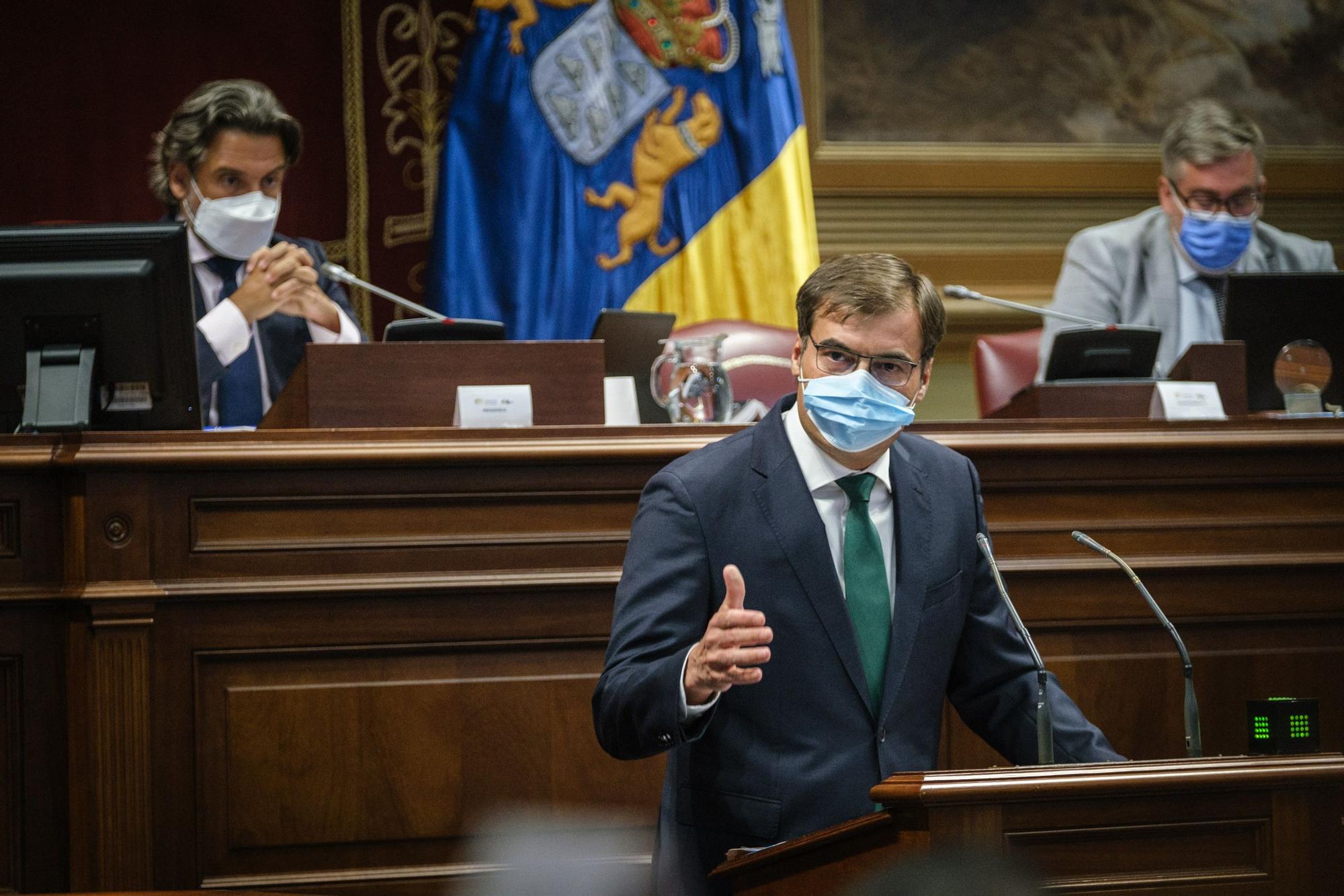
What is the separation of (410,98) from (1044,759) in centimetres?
373

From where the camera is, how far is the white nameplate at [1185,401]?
288cm

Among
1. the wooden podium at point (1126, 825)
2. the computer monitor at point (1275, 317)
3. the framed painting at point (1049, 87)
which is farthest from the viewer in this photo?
the framed painting at point (1049, 87)

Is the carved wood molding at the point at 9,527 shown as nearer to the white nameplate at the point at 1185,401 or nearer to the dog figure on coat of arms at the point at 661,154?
the white nameplate at the point at 1185,401

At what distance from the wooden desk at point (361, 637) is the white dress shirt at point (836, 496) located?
57 centimetres

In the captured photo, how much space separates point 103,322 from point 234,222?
2.79 ft

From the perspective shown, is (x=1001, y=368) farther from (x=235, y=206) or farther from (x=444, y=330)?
(x=235, y=206)

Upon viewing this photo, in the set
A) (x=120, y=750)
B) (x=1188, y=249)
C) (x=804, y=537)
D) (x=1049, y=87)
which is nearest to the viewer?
(x=804, y=537)

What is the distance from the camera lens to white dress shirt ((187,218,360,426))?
316cm

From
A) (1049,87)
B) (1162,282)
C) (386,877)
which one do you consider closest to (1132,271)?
(1162,282)

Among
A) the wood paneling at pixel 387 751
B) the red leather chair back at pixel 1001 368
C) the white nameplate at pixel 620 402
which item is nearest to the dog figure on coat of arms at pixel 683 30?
the red leather chair back at pixel 1001 368

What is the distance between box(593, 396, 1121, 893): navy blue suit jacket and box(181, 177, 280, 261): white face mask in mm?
1780

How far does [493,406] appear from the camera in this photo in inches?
104

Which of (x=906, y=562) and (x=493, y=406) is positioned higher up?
(x=493, y=406)

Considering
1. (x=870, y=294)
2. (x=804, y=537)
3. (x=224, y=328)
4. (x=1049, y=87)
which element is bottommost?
(x=804, y=537)
